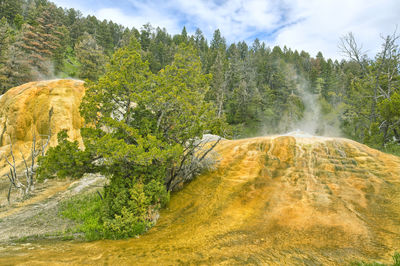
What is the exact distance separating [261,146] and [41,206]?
12.5 meters

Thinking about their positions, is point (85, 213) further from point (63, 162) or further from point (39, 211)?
point (63, 162)

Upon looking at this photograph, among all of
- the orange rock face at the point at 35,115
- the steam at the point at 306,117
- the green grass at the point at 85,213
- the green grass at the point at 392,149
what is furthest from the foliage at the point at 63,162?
the steam at the point at 306,117

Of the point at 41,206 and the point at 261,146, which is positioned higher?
the point at 261,146

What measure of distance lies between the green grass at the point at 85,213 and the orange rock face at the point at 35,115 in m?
7.85

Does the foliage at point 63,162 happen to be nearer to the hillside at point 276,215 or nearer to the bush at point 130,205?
the bush at point 130,205

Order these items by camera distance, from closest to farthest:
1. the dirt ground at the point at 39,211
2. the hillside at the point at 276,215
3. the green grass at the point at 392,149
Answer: the hillside at the point at 276,215, the dirt ground at the point at 39,211, the green grass at the point at 392,149

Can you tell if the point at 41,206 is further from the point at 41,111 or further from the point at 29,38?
the point at 29,38

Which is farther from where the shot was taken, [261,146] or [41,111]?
[41,111]

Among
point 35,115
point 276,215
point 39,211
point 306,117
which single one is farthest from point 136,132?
point 306,117

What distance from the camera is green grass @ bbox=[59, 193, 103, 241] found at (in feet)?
27.4

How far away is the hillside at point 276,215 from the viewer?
658cm

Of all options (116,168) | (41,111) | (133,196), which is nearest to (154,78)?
A: (116,168)

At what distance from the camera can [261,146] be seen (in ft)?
42.9

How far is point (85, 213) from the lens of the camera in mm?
10219
